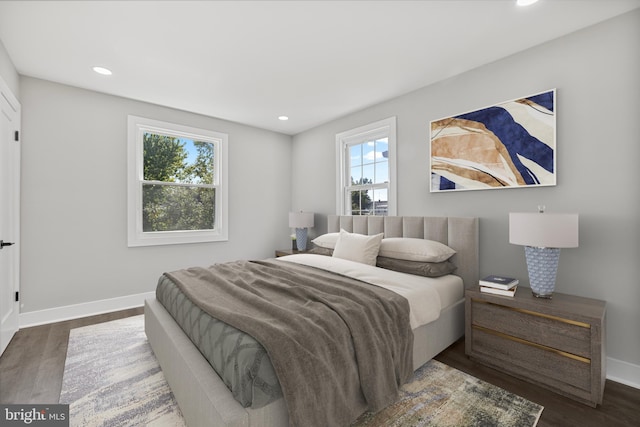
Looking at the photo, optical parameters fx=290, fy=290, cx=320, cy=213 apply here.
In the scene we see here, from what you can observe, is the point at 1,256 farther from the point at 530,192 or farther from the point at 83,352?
the point at 530,192

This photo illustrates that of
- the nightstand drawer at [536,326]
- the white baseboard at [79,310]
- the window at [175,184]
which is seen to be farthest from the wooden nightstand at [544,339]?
the white baseboard at [79,310]

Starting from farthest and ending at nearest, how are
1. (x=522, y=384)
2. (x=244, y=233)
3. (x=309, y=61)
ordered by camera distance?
(x=244, y=233), (x=309, y=61), (x=522, y=384)

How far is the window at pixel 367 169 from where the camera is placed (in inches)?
143

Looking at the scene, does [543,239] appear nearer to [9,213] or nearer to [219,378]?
[219,378]

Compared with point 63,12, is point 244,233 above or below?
below

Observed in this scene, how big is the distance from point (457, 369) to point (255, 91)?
11.2ft

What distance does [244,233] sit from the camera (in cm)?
473

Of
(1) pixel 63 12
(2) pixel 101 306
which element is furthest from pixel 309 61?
(2) pixel 101 306

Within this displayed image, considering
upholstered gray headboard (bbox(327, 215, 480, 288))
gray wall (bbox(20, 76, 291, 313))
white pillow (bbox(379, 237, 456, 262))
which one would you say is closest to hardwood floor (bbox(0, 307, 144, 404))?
gray wall (bbox(20, 76, 291, 313))

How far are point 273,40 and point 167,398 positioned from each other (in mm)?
2744

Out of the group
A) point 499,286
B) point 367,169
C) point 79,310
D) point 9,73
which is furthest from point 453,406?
point 9,73

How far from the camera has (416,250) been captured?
273 cm

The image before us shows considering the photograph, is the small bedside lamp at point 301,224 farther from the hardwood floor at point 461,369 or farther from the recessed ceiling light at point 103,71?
the recessed ceiling light at point 103,71

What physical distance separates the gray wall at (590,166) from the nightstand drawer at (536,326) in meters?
0.57
